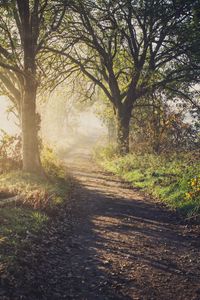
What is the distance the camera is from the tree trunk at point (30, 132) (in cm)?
1825

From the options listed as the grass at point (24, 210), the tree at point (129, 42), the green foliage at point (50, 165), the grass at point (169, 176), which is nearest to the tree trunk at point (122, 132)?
the tree at point (129, 42)

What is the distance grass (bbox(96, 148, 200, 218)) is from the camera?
13.4m

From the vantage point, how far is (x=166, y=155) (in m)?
23.3

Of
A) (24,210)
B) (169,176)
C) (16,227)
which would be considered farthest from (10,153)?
(16,227)

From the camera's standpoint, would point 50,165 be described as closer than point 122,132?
Yes

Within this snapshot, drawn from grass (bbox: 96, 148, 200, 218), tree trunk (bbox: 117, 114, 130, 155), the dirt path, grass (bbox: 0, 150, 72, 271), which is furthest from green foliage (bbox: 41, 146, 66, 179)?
tree trunk (bbox: 117, 114, 130, 155)

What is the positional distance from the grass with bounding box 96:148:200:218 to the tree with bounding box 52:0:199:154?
17.2 ft

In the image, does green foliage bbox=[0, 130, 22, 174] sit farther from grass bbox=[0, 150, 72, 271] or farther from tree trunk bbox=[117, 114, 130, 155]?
tree trunk bbox=[117, 114, 130, 155]

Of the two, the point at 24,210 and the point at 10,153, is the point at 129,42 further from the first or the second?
the point at 24,210

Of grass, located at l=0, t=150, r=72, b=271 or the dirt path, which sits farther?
grass, located at l=0, t=150, r=72, b=271

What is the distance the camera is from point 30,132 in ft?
61.1

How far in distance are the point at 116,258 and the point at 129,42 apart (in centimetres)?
2200

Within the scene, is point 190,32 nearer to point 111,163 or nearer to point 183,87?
point 183,87

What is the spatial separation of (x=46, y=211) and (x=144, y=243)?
11.5ft
